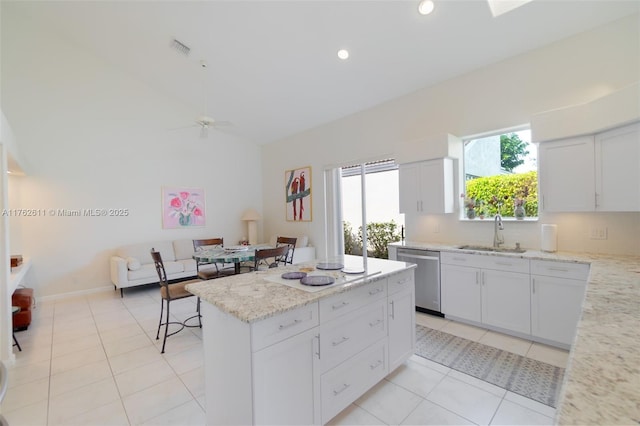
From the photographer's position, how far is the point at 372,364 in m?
2.05

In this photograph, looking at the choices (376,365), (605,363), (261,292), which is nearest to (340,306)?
(261,292)

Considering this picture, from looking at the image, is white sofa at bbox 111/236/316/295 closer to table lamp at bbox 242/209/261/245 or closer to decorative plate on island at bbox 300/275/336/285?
table lamp at bbox 242/209/261/245

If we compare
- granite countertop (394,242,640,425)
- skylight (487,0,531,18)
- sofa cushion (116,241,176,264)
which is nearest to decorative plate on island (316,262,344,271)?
granite countertop (394,242,640,425)

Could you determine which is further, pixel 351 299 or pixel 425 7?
pixel 425 7

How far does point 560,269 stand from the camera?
264 cm

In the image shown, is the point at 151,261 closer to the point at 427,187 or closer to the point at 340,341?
the point at 340,341

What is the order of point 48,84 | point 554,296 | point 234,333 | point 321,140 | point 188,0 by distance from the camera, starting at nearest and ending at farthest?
point 234,333
point 554,296
point 188,0
point 48,84
point 321,140

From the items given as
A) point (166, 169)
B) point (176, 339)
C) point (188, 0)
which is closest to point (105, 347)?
point (176, 339)

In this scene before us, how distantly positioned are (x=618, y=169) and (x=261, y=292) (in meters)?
3.16

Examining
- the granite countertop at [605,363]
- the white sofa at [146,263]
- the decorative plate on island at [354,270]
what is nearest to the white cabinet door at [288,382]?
the decorative plate on island at [354,270]

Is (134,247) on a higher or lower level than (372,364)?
higher

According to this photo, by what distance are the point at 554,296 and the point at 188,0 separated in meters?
5.18

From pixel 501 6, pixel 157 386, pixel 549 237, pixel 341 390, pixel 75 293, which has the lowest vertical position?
pixel 157 386

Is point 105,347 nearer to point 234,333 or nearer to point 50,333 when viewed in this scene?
point 50,333
